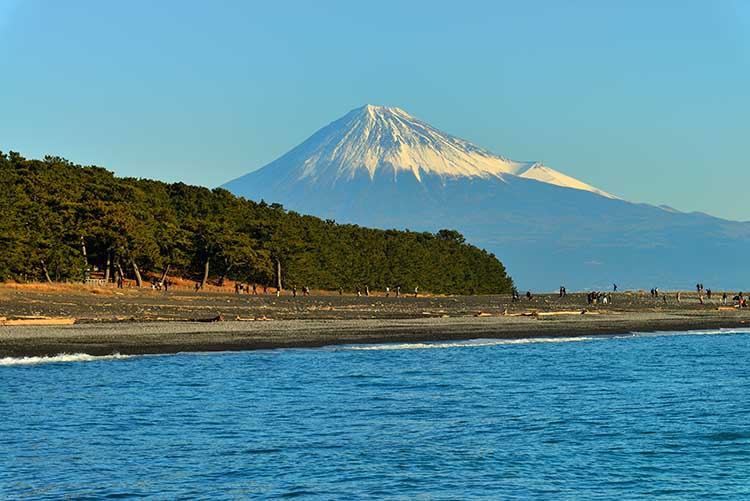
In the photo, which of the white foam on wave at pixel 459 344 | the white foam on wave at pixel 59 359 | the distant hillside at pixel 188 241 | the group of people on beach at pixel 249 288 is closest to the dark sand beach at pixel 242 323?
the white foam on wave at pixel 59 359

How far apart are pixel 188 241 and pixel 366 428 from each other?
86.7 metres

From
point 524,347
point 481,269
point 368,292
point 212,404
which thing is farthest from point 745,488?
point 481,269

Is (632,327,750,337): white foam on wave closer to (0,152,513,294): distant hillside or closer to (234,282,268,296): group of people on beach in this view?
(0,152,513,294): distant hillside

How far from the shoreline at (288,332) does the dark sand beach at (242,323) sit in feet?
0.17

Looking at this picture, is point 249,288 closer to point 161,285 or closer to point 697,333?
point 161,285

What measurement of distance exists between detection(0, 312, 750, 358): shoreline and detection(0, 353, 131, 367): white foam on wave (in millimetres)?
700

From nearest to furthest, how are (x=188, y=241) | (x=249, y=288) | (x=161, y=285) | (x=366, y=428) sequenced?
(x=366, y=428) → (x=161, y=285) → (x=188, y=241) → (x=249, y=288)

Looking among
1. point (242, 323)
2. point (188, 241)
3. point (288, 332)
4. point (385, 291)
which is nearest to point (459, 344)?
point (288, 332)

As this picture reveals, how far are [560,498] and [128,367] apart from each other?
23.0 metres

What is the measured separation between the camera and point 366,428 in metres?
29.5

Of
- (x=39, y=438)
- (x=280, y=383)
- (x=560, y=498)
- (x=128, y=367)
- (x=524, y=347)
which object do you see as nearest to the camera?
(x=560, y=498)

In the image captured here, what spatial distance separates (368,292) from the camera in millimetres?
142125

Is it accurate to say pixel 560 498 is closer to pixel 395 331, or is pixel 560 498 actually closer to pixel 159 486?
pixel 159 486

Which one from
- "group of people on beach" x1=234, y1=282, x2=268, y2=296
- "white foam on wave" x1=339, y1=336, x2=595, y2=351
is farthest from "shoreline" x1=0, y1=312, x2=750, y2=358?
"group of people on beach" x1=234, y1=282, x2=268, y2=296
